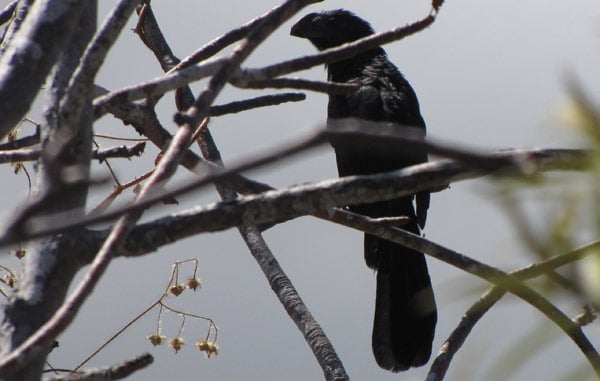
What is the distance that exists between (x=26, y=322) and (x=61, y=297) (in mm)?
74

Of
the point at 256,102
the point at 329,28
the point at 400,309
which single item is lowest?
the point at 256,102

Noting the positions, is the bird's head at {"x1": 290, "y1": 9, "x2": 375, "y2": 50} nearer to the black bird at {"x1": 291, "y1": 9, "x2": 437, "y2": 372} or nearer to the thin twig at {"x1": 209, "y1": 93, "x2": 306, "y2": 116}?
the black bird at {"x1": 291, "y1": 9, "x2": 437, "y2": 372}

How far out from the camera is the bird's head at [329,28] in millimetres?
5641

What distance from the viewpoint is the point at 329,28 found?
5.66 meters

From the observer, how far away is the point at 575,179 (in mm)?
748

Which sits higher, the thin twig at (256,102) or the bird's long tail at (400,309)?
the bird's long tail at (400,309)

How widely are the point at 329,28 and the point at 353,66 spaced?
44cm

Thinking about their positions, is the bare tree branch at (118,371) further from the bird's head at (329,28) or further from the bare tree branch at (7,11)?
the bird's head at (329,28)

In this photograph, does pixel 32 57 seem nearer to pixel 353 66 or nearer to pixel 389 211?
pixel 389 211

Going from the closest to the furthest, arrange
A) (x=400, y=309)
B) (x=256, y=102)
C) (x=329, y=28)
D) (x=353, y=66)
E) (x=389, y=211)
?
(x=256, y=102), (x=400, y=309), (x=389, y=211), (x=353, y=66), (x=329, y=28)

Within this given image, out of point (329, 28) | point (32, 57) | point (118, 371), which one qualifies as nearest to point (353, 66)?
point (329, 28)

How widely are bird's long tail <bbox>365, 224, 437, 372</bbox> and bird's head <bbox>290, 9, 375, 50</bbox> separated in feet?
4.63

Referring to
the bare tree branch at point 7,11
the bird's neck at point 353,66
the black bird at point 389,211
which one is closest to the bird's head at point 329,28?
the black bird at point 389,211

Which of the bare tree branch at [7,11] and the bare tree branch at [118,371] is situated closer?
the bare tree branch at [118,371]
